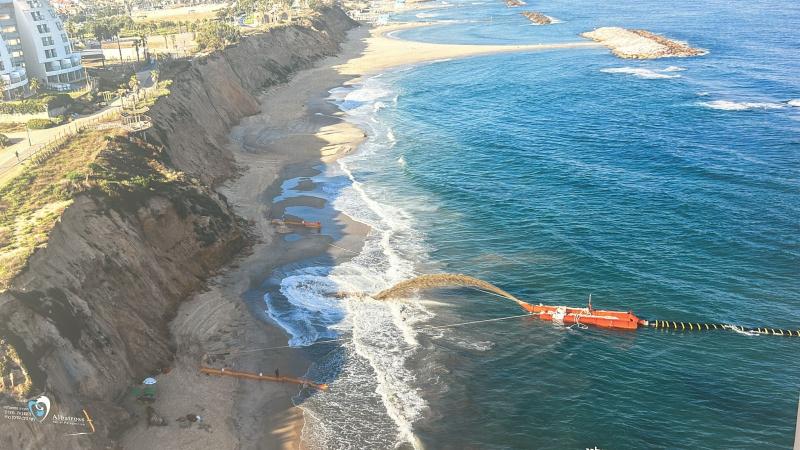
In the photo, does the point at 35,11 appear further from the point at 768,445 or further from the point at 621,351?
the point at 768,445

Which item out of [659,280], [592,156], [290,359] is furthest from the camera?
[592,156]

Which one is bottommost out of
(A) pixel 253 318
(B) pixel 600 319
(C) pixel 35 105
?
(B) pixel 600 319

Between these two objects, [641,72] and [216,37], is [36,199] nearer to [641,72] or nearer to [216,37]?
[216,37]

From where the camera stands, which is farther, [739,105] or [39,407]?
[739,105]

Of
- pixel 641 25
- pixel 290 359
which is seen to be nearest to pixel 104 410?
pixel 290 359

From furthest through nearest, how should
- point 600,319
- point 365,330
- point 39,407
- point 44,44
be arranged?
point 44,44
point 365,330
point 600,319
point 39,407

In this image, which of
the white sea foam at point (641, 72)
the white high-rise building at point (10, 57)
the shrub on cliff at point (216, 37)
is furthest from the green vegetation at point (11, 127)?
the white sea foam at point (641, 72)

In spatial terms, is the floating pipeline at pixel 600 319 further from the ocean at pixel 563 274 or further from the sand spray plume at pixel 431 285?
the ocean at pixel 563 274

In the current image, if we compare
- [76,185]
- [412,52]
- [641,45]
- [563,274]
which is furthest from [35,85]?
[641,45]
